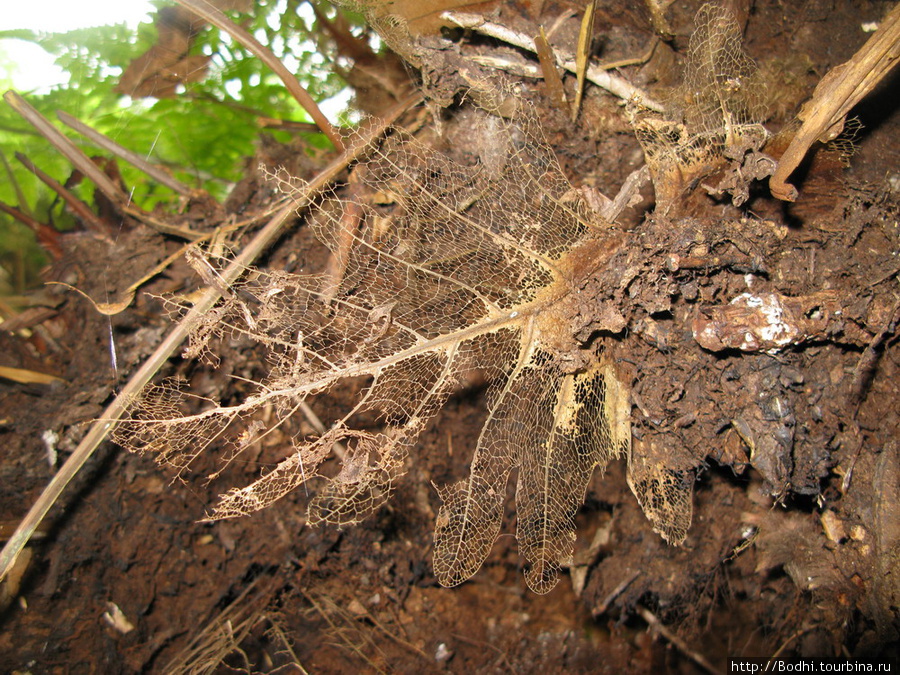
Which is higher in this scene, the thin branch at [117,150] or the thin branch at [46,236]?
the thin branch at [117,150]

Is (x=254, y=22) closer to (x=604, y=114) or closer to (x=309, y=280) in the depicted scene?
(x=309, y=280)

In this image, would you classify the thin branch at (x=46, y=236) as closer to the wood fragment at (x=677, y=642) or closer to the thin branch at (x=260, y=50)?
the thin branch at (x=260, y=50)

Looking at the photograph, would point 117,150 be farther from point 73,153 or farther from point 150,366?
point 150,366

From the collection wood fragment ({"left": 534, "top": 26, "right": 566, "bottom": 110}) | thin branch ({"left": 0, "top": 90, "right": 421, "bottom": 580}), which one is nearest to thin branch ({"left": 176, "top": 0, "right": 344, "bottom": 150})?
thin branch ({"left": 0, "top": 90, "right": 421, "bottom": 580})

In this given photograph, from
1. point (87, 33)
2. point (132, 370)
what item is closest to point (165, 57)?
point (87, 33)

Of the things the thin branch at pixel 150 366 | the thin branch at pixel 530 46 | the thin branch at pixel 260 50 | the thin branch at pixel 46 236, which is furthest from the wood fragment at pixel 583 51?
the thin branch at pixel 46 236

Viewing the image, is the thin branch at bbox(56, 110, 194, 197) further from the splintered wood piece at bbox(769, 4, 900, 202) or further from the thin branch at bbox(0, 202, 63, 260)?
the splintered wood piece at bbox(769, 4, 900, 202)

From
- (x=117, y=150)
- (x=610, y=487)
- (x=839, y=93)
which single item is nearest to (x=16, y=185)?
(x=117, y=150)
